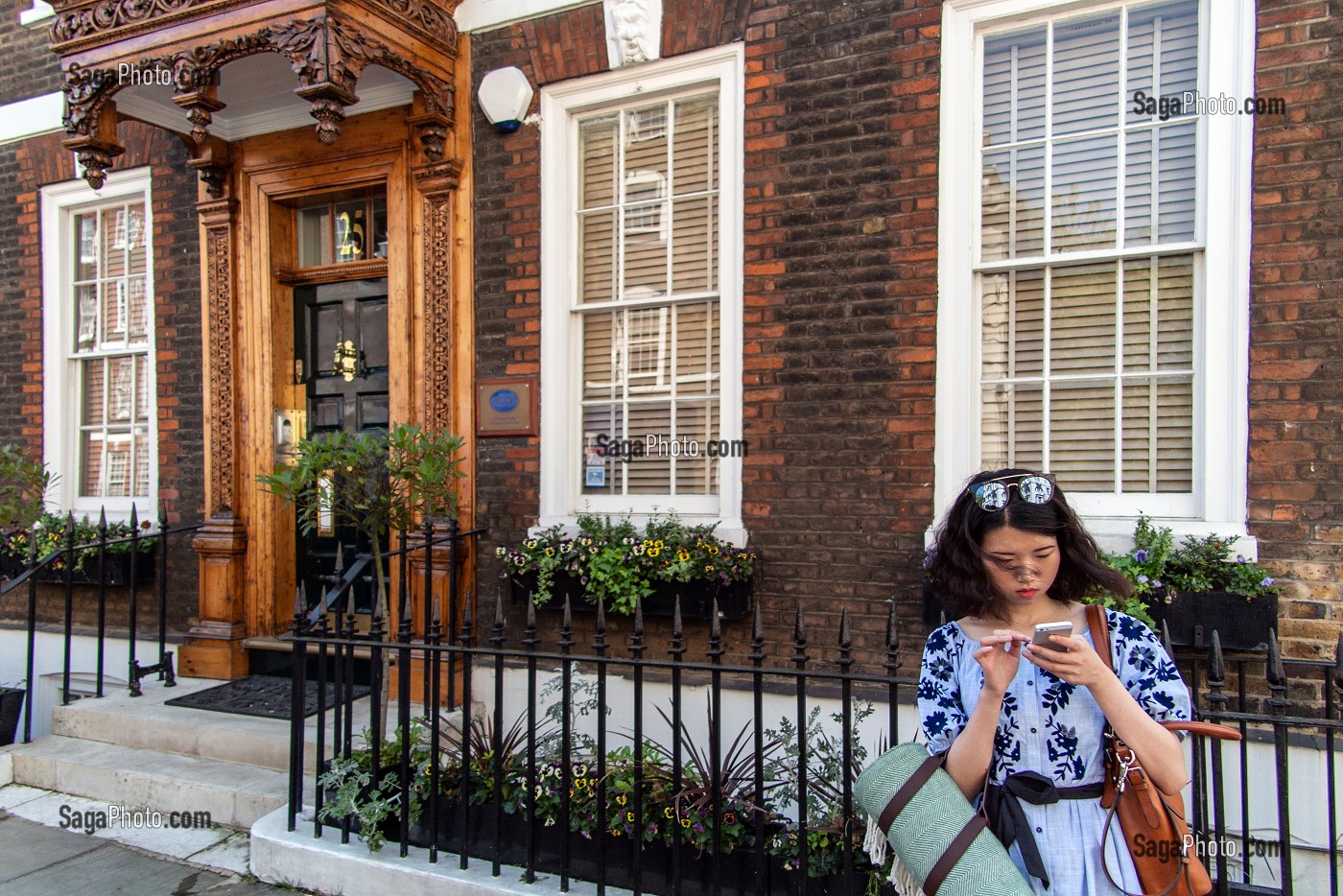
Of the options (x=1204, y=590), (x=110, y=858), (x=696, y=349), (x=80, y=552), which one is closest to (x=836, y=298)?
(x=696, y=349)

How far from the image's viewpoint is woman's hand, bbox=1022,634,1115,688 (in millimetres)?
1678

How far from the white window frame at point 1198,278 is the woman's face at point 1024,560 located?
2.40 meters

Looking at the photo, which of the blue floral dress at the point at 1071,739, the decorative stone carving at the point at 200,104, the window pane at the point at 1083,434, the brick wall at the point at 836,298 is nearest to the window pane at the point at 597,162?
the brick wall at the point at 836,298

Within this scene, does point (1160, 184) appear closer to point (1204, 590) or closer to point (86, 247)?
point (1204, 590)

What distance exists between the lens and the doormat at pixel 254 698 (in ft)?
16.6

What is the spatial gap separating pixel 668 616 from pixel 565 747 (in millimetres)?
1593

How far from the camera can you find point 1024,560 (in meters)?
1.86

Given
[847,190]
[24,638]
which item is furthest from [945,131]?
[24,638]

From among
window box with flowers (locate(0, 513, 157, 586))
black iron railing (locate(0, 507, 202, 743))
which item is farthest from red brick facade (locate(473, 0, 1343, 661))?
window box with flowers (locate(0, 513, 157, 586))

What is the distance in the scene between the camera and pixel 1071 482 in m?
4.23

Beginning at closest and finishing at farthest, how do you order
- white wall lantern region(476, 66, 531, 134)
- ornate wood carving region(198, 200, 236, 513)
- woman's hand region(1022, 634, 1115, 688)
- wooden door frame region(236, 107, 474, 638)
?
1. woman's hand region(1022, 634, 1115, 688)
2. white wall lantern region(476, 66, 531, 134)
3. wooden door frame region(236, 107, 474, 638)
4. ornate wood carving region(198, 200, 236, 513)

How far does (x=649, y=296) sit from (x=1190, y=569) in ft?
10.2

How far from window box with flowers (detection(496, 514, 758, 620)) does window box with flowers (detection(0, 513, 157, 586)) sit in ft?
10.3

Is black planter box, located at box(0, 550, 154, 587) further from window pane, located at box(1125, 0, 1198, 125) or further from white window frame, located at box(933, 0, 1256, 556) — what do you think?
window pane, located at box(1125, 0, 1198, 125)
